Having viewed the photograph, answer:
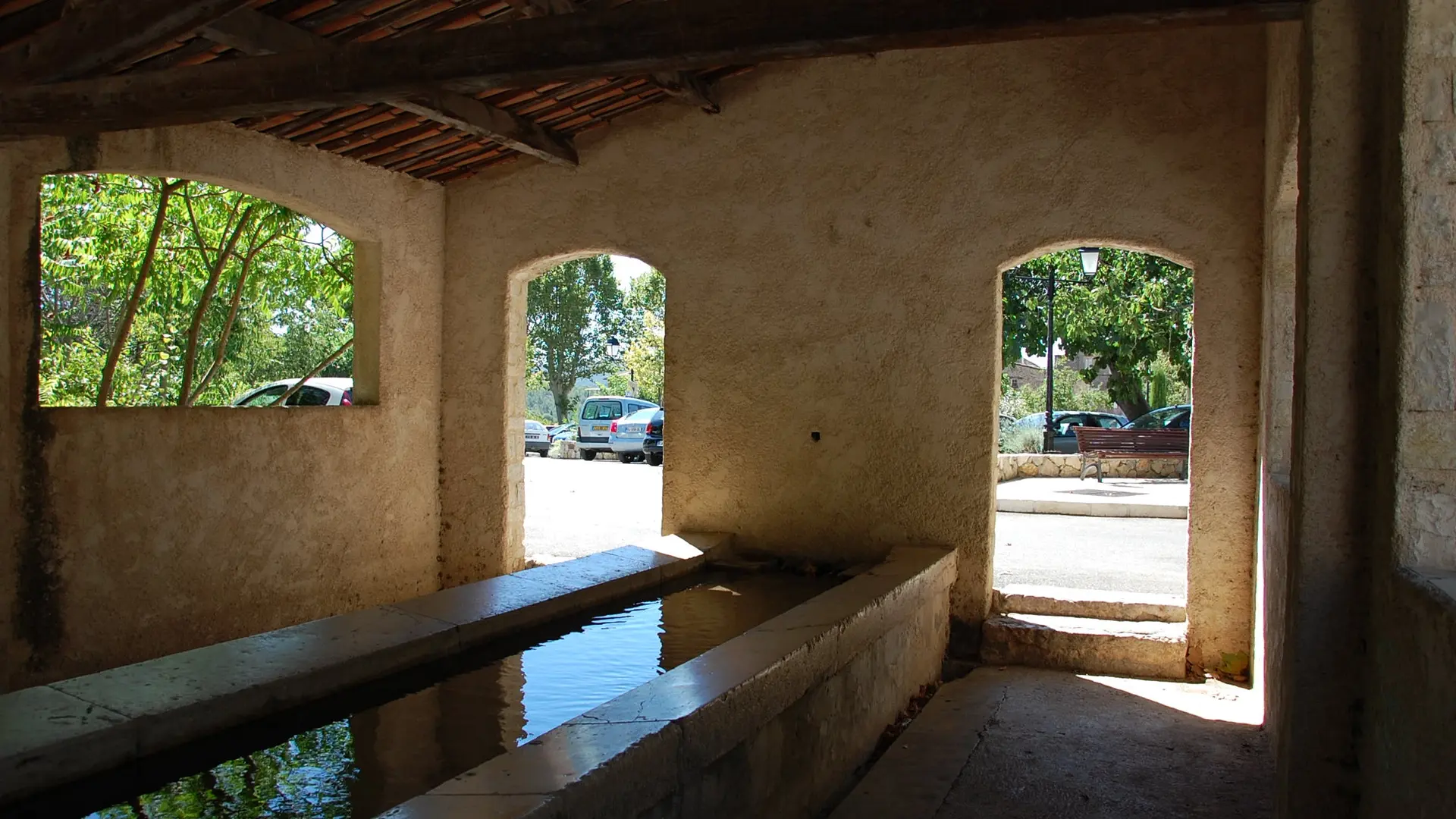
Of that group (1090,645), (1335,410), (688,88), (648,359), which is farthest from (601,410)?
(1335,410)

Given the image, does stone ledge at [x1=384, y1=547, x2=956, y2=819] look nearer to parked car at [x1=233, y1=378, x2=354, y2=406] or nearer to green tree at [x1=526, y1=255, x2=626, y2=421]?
parked car at [x1=233, y1=378, x2=354, y2=406]

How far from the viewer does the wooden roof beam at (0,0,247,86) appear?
11.1 ft

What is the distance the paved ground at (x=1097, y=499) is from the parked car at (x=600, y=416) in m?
8.65

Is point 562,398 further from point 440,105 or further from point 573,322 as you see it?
point 440,105

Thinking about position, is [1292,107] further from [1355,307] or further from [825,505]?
[825,505]

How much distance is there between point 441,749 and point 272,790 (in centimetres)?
49

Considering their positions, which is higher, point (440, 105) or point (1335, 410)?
point (440, 105)

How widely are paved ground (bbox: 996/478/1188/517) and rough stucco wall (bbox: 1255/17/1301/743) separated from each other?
513 cm

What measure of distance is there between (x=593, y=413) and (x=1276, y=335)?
630 inches

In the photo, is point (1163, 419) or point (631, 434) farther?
point (631, 434)

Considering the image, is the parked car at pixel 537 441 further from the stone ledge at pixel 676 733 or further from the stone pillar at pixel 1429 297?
the stone pillar at pixel 1429 297

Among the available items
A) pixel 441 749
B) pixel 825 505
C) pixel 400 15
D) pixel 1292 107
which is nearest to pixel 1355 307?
pixel 1292 107

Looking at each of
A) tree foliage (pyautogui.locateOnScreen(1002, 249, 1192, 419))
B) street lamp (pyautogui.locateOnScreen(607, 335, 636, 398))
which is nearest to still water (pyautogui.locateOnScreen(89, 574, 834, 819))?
tree foliage (pyautogui.locateOnScreen(1002, 249, 1192, 419))

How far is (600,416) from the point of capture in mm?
19812
